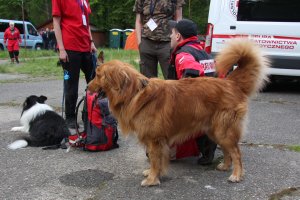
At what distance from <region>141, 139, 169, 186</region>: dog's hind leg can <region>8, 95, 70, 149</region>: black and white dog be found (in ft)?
5.71

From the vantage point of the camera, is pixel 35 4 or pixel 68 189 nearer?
pixel 68 189

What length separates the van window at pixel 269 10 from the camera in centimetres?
842

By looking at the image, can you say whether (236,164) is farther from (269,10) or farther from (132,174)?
(269,10)

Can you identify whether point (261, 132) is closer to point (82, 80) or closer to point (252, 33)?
point (252, 33)

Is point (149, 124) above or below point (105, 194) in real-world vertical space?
above

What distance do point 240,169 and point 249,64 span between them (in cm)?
109

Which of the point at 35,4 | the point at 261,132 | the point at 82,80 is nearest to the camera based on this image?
the point at 261,132

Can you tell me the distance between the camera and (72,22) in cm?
552

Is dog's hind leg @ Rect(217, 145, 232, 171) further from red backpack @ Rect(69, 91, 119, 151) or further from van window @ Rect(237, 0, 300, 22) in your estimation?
van window @ Rect(237, 0, 300, 22)

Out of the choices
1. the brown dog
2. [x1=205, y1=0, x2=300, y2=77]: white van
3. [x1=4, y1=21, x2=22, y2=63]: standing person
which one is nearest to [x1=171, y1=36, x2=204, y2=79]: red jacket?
the brown dog

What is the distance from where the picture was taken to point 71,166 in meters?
4.41

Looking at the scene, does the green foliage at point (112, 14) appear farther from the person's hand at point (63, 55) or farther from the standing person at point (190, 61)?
the standing person at point (190, 61)

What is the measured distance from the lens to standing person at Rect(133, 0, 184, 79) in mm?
5465

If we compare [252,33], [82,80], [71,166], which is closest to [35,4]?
[82,80]
